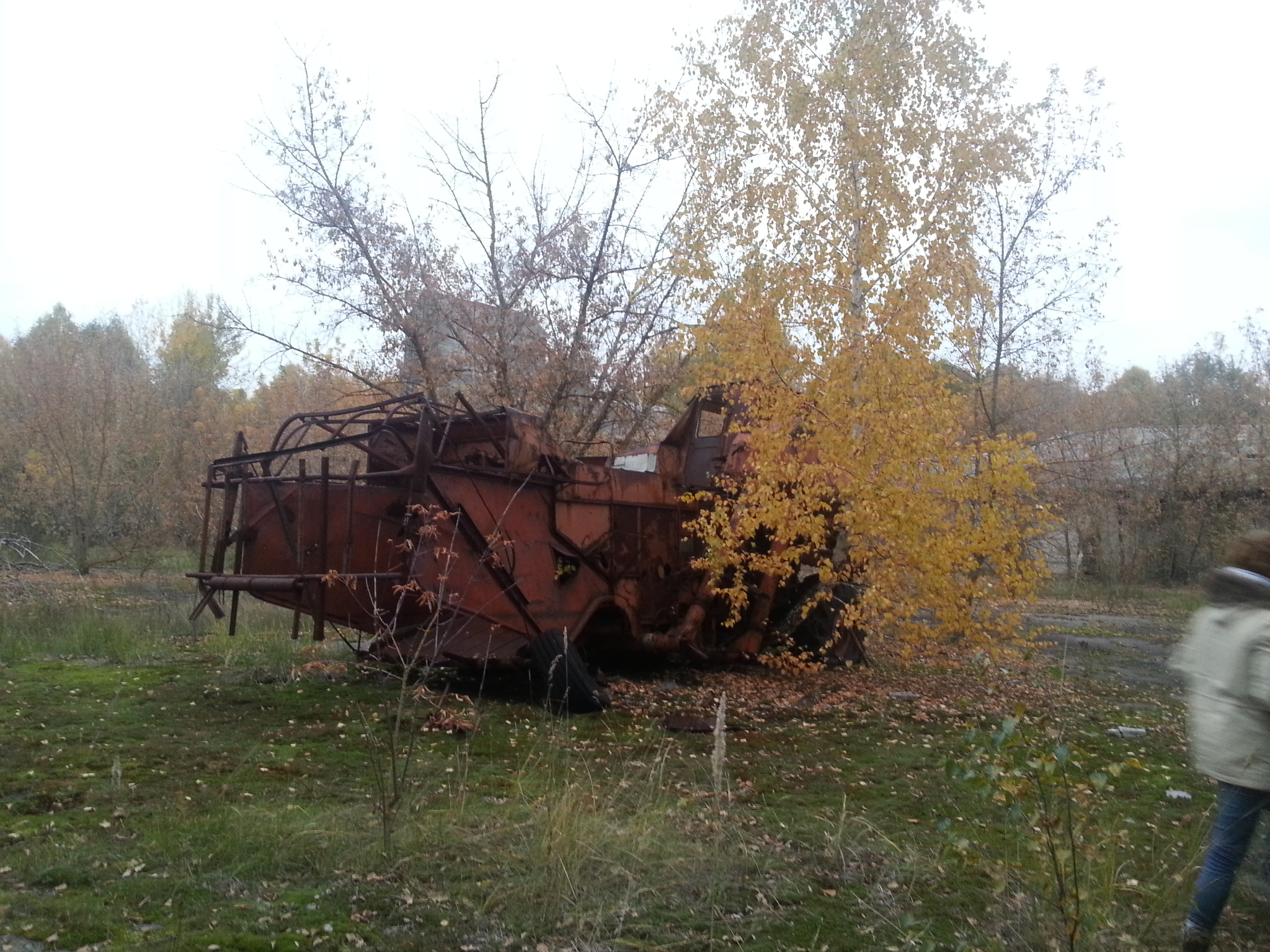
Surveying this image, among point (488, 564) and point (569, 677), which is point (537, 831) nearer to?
point (569, 677)

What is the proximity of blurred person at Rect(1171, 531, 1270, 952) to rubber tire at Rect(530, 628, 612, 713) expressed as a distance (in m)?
5.90

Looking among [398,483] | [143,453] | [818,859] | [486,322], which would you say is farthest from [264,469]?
[143,453]

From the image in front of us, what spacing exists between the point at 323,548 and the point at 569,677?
2.39 meters

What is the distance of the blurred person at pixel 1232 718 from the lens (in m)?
3.61

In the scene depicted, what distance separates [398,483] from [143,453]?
24.6 metres

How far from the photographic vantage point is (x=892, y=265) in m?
12.0

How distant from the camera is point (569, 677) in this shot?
357 inches

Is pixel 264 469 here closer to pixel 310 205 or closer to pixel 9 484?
pixel 310 205

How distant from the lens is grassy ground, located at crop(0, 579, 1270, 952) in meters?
4.01

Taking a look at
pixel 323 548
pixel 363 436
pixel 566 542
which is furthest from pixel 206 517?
pixel 566 542

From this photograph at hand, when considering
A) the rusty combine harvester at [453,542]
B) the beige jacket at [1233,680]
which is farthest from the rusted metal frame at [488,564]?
the beige jacket at [1233,680]

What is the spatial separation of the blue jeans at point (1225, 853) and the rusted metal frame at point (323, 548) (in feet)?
19.5

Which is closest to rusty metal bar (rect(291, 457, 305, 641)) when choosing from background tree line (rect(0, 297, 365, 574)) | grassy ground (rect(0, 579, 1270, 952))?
grassy ground (rect(0, 579, 1270, 952))

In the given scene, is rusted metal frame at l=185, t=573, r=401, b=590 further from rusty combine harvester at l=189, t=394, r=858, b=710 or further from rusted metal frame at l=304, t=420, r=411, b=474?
rusted metal frame at l=304, t=420, r=411, b=474
